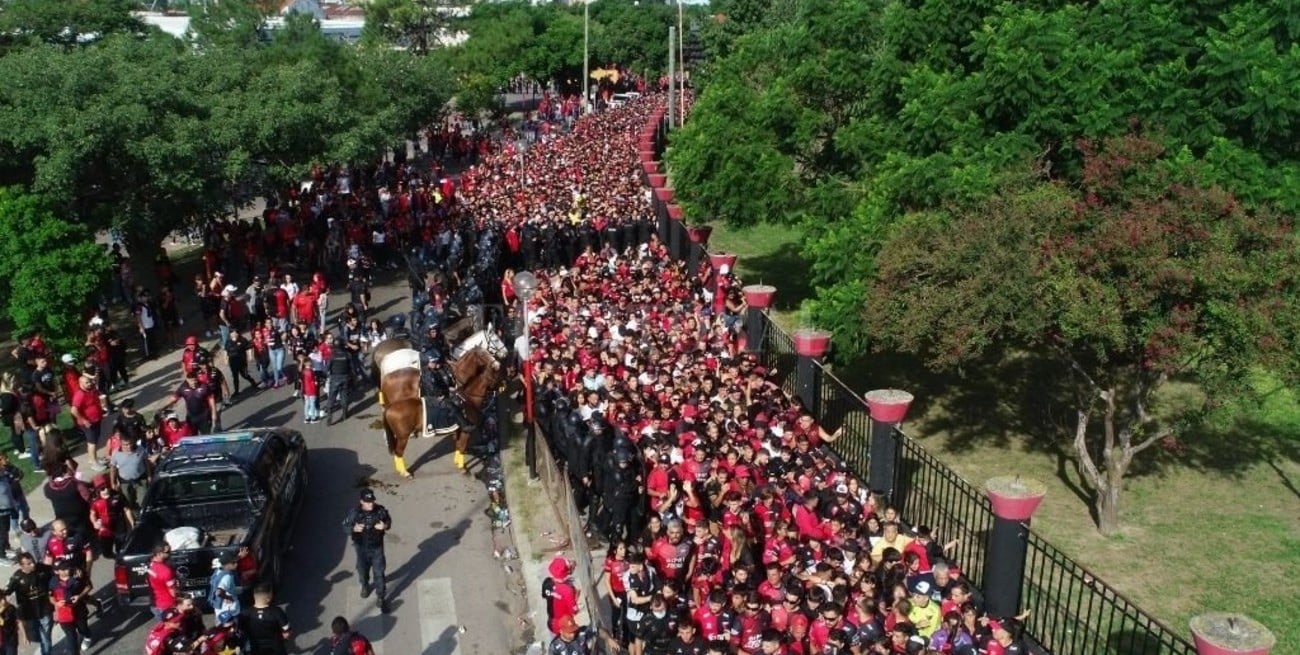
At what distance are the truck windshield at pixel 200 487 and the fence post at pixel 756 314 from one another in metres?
7.99

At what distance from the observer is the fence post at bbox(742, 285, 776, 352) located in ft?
56.3

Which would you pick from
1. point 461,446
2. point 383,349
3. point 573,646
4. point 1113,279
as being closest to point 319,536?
point 461,446

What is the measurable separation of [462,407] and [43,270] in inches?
297

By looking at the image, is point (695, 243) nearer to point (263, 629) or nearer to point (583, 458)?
point (583, 458)

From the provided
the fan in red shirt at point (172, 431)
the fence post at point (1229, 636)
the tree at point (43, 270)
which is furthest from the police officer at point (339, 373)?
the fence post at point (1229, 636)

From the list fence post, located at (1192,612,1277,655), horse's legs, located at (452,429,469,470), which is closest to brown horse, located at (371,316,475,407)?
horse's legs, located at (452,429,469,470)

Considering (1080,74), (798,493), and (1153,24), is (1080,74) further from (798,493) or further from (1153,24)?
(798,493)

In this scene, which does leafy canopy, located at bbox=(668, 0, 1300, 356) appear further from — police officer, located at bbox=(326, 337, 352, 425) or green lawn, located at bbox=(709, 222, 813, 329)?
police officer, located at bbox=(326, 337, 352, 425)

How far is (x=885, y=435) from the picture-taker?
1233 centimetres

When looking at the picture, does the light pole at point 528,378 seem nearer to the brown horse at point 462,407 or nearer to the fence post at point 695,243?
the brown horse at point 462,407

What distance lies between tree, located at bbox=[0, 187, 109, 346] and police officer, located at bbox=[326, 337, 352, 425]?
13.8 feet

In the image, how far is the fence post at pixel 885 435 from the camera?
40.0ft

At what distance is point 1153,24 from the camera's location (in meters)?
13.4

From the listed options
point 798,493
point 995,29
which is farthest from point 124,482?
point 995,29
